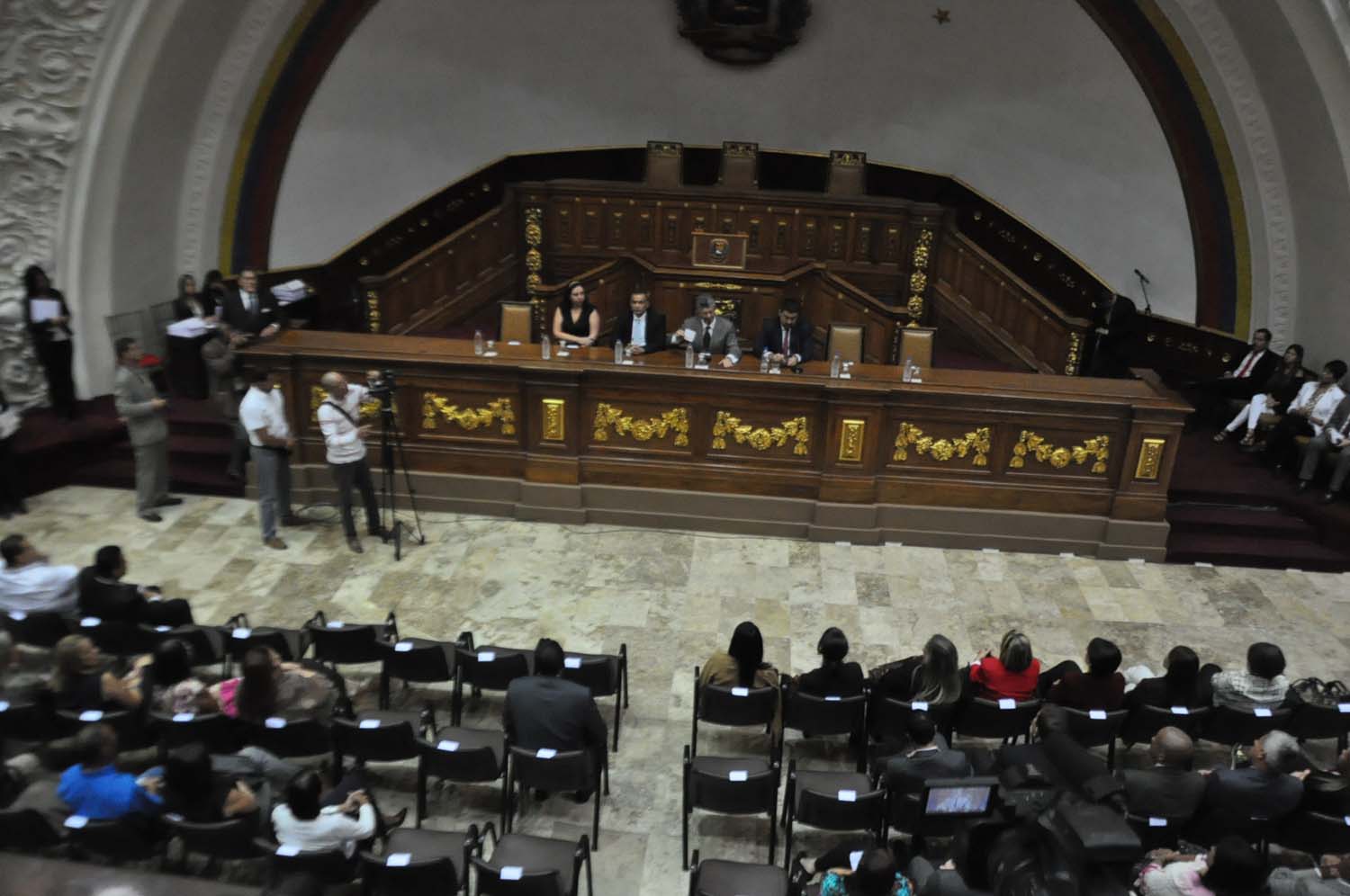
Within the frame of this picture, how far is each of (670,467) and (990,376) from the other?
255cm

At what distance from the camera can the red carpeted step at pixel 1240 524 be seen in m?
7.90

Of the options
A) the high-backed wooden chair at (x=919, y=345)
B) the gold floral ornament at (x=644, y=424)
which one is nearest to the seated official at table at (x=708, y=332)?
the gold floral ornament at (x=644, y=424)

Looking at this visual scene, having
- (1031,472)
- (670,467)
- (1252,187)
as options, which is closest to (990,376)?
(1031,472)

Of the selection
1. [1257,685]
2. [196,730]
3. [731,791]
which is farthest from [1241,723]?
[196,730]

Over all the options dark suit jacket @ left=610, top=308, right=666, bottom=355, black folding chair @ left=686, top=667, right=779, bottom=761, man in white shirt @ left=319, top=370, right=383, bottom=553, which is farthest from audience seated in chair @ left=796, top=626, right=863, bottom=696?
dark suit jacket @ left=610, top=308, right=666, bottom=355

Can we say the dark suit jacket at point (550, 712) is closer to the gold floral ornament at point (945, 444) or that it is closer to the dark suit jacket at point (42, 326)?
the gold floral ornament at point (945, 444)

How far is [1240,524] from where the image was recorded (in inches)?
312

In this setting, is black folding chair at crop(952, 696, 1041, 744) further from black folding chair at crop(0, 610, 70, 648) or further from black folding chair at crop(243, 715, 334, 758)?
black folding chair at crop(0, 610, 70, 648)

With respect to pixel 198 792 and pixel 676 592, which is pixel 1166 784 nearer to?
pixel 676 592

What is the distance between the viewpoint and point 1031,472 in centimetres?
757

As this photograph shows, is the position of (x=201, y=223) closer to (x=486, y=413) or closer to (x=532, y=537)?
(x=486, y=413)

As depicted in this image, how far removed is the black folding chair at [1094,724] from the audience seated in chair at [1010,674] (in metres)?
0.22

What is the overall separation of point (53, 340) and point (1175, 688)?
29.8ft

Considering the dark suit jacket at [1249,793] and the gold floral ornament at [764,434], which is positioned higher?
the gold floral ornament at [764,434]
